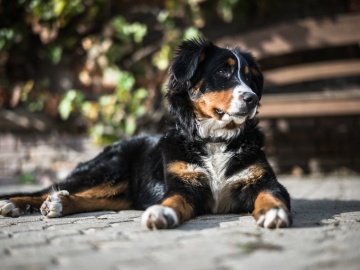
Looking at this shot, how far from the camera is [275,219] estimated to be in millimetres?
2414

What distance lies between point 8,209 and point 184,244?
188 cm

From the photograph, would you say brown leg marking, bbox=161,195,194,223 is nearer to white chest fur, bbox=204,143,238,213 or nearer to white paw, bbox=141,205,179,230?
white paw, bbox=141,205,179,230

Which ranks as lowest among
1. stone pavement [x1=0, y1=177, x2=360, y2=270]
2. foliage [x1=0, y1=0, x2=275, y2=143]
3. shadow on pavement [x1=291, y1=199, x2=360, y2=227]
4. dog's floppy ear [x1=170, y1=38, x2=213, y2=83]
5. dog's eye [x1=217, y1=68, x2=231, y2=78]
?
shadow on pavement [x1=291, y1=199, x2=360, y2=227]

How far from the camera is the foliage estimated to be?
23.1 ft

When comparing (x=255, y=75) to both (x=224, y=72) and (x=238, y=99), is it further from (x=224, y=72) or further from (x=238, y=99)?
(x=238, y=99)

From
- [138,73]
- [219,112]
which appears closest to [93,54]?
[138,73]

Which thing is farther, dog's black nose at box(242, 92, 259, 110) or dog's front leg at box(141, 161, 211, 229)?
dog's black nose at box(242, 92, 259, 110)

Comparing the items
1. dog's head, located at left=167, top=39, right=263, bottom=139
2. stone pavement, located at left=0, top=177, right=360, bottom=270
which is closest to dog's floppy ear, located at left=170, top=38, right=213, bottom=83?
dog's head, located at left=167, top=39, right=263, bottom=139

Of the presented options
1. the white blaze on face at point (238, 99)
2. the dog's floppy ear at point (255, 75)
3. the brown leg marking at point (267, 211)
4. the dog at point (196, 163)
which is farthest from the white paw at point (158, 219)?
the dog's floppy ear at point (255, 75)

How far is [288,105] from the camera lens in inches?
257

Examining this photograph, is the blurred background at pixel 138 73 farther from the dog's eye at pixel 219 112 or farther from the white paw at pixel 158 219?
the white paw at pixel 158 219

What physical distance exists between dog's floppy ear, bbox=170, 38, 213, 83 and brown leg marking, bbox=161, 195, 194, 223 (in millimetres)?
1080

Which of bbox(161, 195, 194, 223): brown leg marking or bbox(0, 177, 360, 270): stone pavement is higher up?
bbox(161, 195, 194, 223): brown leg marking

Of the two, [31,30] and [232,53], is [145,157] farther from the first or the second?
[31,30]
